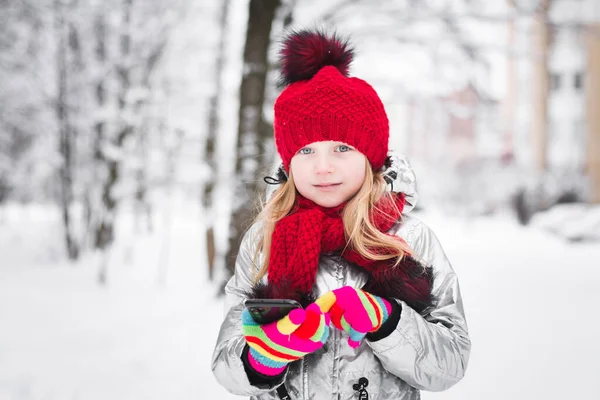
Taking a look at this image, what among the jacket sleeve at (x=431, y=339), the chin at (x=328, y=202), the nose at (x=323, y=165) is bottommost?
the jacket sleeve at (x=431, y=339)

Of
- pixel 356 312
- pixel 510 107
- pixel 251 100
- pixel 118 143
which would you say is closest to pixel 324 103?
pixel 356 312

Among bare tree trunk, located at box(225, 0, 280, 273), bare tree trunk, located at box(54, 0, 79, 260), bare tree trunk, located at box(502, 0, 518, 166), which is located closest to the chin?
bare tree trunk, located at box(225, 0, 280, 273)

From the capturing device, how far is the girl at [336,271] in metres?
1.28

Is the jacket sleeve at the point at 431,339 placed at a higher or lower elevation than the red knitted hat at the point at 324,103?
lower

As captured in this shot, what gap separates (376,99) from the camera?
1661mm

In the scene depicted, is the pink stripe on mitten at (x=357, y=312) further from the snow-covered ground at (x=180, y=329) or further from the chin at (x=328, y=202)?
the snow-covered ground at (x=180, y=329)

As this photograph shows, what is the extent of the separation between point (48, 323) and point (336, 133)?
4.97 meters

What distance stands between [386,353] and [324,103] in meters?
0.84

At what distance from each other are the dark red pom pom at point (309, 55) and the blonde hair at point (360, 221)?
381 millimetres

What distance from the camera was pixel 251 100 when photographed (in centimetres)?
516

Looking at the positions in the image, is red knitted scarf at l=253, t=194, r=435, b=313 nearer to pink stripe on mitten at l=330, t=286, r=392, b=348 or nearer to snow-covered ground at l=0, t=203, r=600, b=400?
pink stripe on mitten at l=330, t=286, r=392, b=348

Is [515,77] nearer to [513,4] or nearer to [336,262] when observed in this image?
[513,4]

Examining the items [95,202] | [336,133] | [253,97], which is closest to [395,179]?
[336,133]

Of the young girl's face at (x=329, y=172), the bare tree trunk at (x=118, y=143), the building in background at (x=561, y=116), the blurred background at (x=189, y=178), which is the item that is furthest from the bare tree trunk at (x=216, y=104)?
the building in background at (x=561, y=116)
